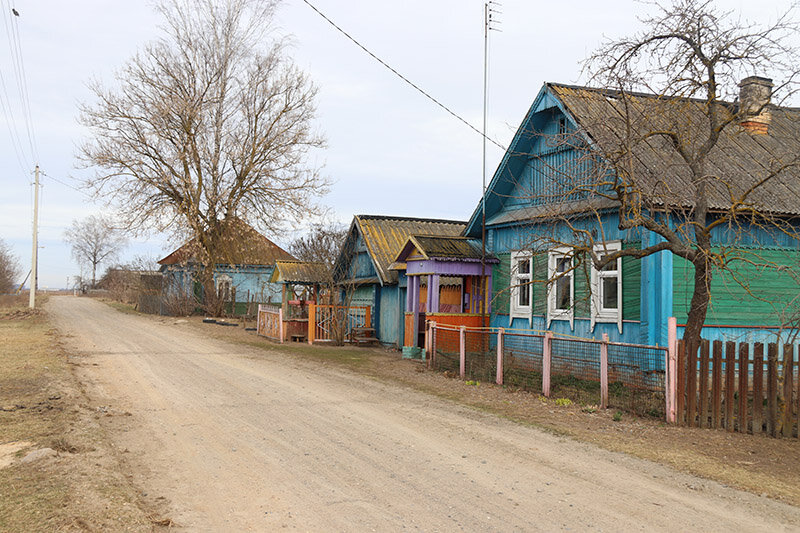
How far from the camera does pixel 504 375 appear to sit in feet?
44.5

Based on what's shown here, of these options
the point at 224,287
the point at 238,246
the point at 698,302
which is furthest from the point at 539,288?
the point at 224,287

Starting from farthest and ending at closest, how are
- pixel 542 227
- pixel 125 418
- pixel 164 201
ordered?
1. pixel 164 201
2. pixel 542 227
3. pixel 125 418

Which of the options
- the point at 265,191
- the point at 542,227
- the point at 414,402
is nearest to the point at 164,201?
the point at 265,191

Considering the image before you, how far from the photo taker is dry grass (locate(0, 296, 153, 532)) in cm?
514

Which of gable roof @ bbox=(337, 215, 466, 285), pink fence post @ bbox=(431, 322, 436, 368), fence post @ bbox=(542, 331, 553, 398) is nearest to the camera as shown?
fence post @ bbox=(542, 331, 553, 398)

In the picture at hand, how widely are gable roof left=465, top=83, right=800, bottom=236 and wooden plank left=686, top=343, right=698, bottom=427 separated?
7.72ft

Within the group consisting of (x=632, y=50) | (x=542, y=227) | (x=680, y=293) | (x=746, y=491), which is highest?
(x=632, y=50)

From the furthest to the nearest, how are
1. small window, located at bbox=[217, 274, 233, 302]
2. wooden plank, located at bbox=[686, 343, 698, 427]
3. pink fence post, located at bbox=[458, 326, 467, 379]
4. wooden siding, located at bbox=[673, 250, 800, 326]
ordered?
1. small window, located at bbox=[217, 274, 233, 302]
2. pink fence post, located at bbox=[458, 326, 467, 379]
3. wooden siding, located at bbox=[673, 250, 800, 326]
4. wooden plank, located at bbox=[686, 343, 698, 427]

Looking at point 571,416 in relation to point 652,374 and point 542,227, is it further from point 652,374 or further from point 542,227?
point 542,227

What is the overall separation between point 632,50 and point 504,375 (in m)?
6.72

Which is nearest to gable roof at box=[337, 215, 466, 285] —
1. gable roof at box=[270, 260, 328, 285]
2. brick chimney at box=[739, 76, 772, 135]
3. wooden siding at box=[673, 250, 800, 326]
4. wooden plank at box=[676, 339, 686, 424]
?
gable roof at box=[270, 260, 328, 285]

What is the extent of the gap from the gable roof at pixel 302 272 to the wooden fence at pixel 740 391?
1579 cm

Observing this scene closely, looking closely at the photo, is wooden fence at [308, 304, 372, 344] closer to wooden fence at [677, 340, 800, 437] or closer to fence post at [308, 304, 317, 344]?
fence post at [308, 304, 317, 344]

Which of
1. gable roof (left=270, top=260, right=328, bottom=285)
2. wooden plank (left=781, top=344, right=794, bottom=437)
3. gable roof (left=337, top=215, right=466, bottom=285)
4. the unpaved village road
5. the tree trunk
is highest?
gable roof (left=337, top=215, right=466, bottom=285)
